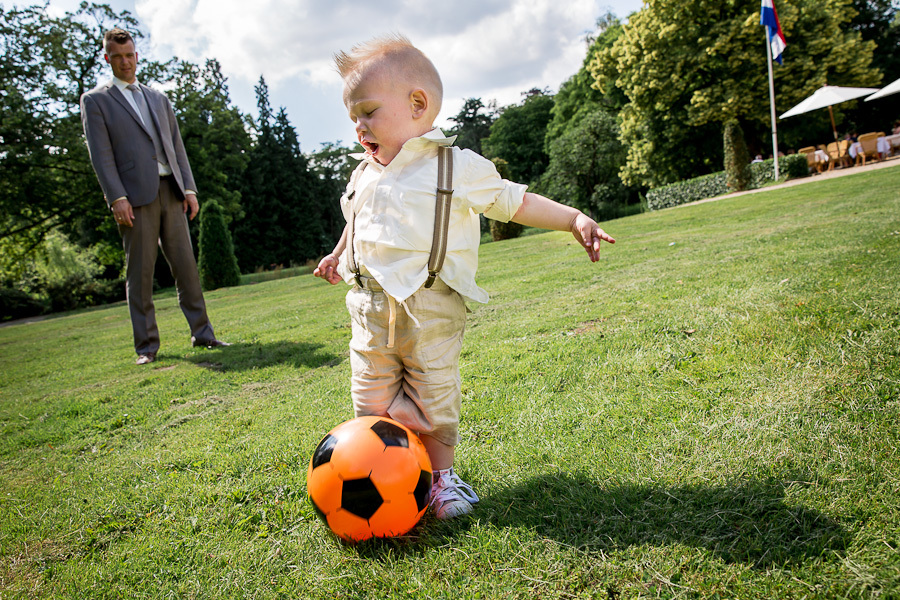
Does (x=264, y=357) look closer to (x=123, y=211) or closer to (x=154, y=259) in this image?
(x=154, y=259)

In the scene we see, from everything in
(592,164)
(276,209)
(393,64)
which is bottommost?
(393,64)

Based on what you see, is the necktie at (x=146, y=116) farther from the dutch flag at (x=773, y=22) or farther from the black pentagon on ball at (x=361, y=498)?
the dutch flag at (x=773, y=22)

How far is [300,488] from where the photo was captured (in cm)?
230

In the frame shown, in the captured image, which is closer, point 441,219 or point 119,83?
point 441,219

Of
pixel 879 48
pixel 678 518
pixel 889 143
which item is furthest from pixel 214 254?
pixel 879 48

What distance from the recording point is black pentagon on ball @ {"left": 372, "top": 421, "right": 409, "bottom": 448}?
1.92 m

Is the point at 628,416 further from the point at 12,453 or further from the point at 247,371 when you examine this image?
the point at 12,453

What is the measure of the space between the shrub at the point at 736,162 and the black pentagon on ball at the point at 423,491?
23775 millimetres

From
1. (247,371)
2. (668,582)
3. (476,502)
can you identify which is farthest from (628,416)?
(247,371)

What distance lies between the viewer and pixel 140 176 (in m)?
5.27

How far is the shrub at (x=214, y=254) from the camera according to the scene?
65.9ft

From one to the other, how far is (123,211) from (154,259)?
62cm

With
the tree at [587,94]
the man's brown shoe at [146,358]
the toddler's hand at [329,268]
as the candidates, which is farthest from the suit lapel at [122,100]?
the tree at [587,94]

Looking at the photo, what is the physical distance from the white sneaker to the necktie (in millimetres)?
5054
